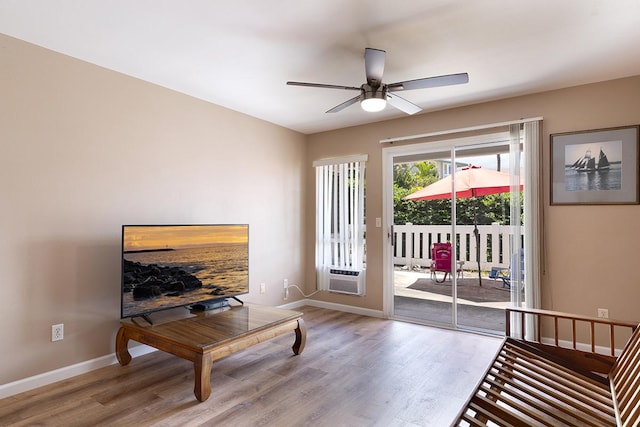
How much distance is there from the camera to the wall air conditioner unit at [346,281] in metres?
4.54

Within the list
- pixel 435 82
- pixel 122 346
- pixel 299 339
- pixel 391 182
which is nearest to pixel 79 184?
pixel 122 346

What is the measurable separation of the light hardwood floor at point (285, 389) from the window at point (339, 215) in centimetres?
143

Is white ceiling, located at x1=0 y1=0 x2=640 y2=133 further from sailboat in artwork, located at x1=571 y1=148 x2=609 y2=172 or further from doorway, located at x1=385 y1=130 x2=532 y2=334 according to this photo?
doorway, located at x1=385 y1=130 x2=532 y2=334

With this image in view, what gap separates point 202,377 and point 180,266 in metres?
1.03

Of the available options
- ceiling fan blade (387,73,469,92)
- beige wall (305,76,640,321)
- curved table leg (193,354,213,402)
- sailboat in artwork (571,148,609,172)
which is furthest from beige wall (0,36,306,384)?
sailboat in artwork (571,148,609,172)

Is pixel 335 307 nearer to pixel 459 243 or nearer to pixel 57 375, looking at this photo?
pixel 459 243

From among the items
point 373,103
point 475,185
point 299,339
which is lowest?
point 299,339

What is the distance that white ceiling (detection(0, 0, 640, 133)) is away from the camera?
2.10 meters

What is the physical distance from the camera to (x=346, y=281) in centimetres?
461

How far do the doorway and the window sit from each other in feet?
1.38

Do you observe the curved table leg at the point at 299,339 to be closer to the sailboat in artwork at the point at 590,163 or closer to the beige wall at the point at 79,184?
the beige wall at the point at 79,184

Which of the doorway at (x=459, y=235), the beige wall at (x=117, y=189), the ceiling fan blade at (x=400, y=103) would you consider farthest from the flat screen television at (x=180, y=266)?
the doorway at (x=459, y=235)

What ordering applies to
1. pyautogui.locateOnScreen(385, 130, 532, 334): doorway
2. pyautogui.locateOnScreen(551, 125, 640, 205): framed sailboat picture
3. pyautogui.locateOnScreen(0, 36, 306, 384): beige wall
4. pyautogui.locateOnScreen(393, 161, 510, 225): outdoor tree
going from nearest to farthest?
pyautogui.locateOnScreen(0, 36, 306, 384): beige wall → pyautogui.locateOnScreen(551, 125, 640, 205): framed sailboat picture → pyautogui.locateOnScreen(385, 130, 532, 334): doorway → pyautogui.locateOnScreen(393, 161, 510, 225): outdoor tree

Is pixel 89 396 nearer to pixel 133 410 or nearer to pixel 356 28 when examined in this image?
pixel 133 410
